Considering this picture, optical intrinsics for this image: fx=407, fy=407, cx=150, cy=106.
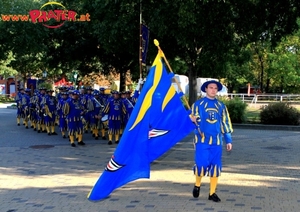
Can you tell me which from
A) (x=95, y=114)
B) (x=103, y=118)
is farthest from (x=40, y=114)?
(x=103, y=118)

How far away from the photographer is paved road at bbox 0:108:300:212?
6160mm

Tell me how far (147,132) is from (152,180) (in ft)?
6.81

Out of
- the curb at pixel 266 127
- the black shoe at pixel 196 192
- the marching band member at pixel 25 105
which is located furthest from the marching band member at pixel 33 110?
the black shoe at pixel 196 192

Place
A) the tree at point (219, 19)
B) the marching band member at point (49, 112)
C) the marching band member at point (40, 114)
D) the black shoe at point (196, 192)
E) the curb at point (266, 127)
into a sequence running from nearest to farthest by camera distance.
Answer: the black shoe at point (196, 192) → the tree at point (219, 19) → the marching band member at point (49, 112) → the marching band member at point (40, 114) → the curb at point (266, 127)

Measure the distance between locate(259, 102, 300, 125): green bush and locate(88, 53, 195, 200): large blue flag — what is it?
1196 cm

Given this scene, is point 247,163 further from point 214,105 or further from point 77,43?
point 77,43

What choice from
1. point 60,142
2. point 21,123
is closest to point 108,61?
point 21,123

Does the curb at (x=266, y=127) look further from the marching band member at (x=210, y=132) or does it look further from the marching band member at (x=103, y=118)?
the marching band member at (x=210, y=132)

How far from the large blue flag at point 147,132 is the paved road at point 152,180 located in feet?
1.78

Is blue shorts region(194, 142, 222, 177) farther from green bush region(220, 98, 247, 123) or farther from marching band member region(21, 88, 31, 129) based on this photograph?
marching band member region(21, 88, 31, 129)

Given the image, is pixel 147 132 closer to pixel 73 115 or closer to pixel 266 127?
pixel 73 115

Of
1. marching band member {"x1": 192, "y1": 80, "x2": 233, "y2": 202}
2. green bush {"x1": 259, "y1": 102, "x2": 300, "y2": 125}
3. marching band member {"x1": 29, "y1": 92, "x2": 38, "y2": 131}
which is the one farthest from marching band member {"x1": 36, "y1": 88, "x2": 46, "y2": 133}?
marching band member {"x1": 192, "y1": 80, "x2": 233, "y2": 202}

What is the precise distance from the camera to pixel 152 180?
7820 millimetres

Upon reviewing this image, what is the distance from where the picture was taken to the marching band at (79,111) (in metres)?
12.4
